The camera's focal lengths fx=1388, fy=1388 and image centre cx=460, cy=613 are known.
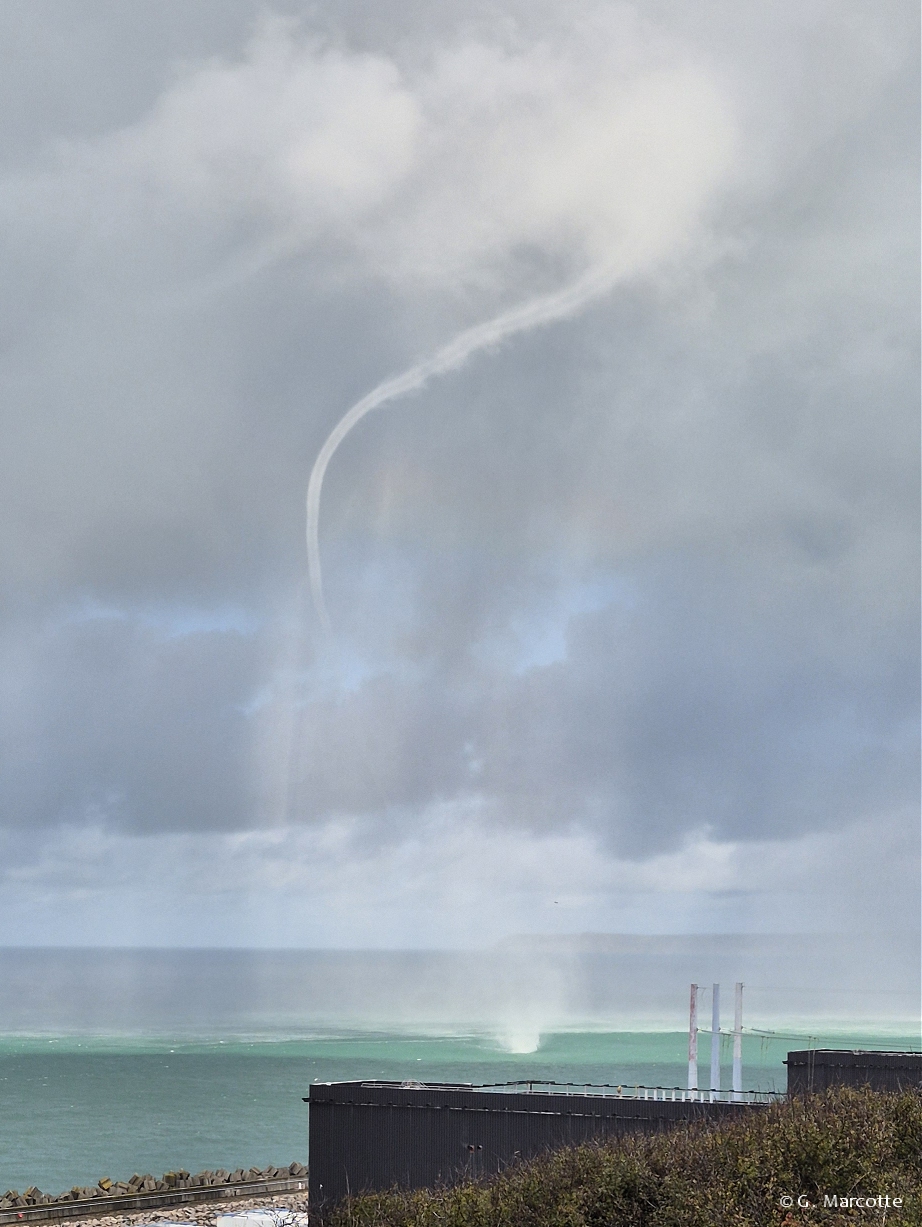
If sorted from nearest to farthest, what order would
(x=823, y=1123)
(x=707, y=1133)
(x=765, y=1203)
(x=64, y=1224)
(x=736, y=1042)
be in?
1. (x=765, y=1203)
2. (x=823, y=1123)
3. (x=707, y=1133)
4. (x=64, y=1224)
5. (x=736, y=1042)

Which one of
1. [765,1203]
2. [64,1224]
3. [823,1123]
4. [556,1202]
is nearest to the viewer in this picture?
[765,1203]

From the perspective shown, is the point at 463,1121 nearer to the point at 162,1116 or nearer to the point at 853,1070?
the point at 853,1070

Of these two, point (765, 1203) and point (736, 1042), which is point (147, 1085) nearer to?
point (736, 1042)

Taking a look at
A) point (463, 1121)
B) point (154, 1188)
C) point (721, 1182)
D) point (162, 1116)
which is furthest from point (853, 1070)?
point (162, 1116)

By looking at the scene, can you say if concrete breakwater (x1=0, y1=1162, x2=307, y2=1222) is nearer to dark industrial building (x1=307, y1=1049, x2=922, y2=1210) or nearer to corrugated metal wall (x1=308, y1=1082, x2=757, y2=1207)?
corrugated metal wall (x1=308, y1=1082, x2=757, y2=1207)

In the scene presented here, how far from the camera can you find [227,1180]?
2288 inches

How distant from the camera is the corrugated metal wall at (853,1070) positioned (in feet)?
130

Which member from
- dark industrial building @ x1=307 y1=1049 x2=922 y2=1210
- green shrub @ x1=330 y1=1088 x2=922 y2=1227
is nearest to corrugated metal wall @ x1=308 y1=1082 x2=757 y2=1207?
dark industrial building @ x1=307 y1=1049 x2=922 y2=1210

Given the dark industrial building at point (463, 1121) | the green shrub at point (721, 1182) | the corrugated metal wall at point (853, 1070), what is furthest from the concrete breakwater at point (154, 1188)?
the corrugated metal wall at point (853, 1070)

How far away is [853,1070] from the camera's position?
40500 millimetres

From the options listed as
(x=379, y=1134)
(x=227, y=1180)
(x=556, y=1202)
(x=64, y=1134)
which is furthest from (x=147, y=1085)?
(x=556, y=1202)

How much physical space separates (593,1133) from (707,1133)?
5.76m

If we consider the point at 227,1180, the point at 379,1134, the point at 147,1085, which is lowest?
the point at 147,1085

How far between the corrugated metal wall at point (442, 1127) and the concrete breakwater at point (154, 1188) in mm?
14451
